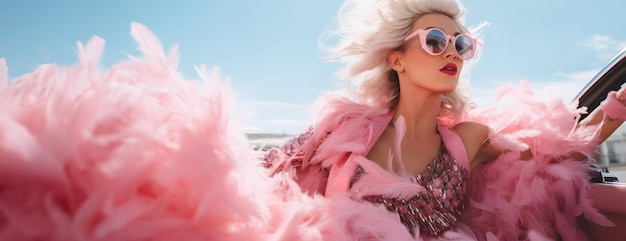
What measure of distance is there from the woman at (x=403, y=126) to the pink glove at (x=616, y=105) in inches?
0.6

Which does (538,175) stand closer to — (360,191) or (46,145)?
(360,191)

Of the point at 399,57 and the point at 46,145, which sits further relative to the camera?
the point at 399,57

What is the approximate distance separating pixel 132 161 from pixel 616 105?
186 centimetres

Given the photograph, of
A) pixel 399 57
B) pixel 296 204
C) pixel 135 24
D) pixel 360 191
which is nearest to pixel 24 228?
pixel 135 24

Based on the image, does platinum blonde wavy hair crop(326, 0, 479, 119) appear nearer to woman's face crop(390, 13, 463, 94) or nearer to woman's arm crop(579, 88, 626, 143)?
woman's face crop(390, 13, 463, 94)

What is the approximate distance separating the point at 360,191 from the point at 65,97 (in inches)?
44.9

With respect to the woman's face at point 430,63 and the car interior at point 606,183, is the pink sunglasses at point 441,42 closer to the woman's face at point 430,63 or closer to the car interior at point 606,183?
the woman's face at point 430,63

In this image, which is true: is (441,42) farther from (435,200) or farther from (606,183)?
(606,183)

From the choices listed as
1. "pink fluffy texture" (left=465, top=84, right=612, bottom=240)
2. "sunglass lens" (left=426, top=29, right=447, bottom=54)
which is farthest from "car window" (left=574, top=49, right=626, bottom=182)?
"sunglass lens" (left=426, top=29, right=447, bottom=54)

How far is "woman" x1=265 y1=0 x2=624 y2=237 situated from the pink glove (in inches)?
0.6

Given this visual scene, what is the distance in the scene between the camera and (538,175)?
1879mm

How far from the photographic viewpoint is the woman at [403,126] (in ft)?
5.69

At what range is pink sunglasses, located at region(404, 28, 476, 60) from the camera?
1.85 meters

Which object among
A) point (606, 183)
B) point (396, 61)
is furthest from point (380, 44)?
point (606, 183)
